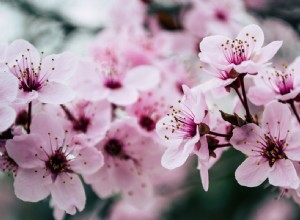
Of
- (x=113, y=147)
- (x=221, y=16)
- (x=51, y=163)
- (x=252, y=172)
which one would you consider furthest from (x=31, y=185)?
(x=221, y=16)

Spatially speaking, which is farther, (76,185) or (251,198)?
(251,198)

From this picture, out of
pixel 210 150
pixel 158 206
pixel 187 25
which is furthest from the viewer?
pixel 158 206

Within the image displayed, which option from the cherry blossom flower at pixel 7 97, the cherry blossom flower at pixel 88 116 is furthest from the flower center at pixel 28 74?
the cherry blossom flower at pixel 88 116

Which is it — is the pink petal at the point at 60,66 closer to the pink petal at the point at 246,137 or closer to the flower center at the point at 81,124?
the flower center at the point at 81,124

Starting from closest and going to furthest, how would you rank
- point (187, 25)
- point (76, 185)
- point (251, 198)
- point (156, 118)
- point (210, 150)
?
point (210, 150) < point (76, 185) < point (156, 118) < point (187, 25) < point (251, 198)

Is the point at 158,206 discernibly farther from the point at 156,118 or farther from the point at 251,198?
the point at 156,118

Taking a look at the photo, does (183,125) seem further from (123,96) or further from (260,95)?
(123,96)

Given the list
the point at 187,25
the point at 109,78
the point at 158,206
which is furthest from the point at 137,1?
the point at 158,206
